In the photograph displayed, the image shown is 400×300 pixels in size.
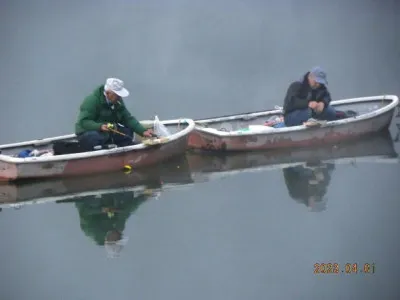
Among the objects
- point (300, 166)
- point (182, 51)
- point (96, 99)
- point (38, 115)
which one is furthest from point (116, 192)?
point (182, 51)

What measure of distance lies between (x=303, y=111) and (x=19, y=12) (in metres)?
9.44

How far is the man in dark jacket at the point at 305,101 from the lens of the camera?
436 inches

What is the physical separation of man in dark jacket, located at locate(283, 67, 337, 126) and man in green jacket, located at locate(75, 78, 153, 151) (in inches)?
90.4

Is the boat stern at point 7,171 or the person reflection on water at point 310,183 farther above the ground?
the boat stern at point 7,171

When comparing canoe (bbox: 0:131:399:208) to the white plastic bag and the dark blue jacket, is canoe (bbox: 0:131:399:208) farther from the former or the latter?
the dark blue jacket

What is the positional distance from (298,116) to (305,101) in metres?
0.25

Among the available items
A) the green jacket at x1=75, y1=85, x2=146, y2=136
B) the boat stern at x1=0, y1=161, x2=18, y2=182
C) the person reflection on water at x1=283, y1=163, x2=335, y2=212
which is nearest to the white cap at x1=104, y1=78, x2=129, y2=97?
the green jacket at x1=75, y1=85, x2=146, y2=136

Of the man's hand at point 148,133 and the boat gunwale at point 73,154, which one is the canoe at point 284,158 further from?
the man's hand at point 148,133

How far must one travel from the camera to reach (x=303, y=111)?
11.2 m

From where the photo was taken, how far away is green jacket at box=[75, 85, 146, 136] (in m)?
10.3

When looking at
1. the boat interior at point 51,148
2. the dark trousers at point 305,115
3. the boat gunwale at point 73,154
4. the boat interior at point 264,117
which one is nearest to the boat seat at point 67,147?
the boat interior at point 51,148

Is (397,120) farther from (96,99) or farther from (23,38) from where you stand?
(23,38)
